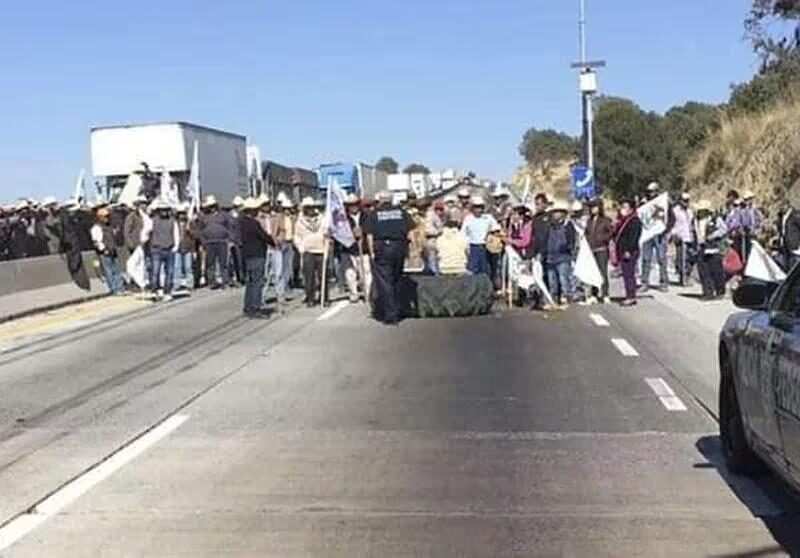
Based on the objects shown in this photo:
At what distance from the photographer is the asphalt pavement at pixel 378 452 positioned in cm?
712

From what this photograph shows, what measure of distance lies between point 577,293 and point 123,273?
1099cm

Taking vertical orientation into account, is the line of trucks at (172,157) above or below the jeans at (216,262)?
above

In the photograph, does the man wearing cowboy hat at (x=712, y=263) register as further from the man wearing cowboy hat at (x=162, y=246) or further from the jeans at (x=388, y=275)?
the man wearing cowboy hat at (x=162, y=246)

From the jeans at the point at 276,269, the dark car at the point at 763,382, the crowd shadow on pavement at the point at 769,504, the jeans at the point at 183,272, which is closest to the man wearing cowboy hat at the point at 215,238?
the jeans at the point at 183,272

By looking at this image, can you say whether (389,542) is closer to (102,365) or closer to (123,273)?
(102,365)

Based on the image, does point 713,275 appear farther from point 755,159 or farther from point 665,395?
point 755,159

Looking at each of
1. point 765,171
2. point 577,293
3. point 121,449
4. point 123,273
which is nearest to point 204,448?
point 121,449

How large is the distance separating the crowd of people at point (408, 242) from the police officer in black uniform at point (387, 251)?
91 millimetres

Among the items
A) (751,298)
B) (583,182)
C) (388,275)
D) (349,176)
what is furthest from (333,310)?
(349,176)

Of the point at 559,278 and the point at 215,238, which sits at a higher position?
the point at 215,238

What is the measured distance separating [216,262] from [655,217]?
8.98m

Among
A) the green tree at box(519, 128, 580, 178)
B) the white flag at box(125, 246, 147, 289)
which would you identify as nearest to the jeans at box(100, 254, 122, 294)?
the white flag at box(125, 246, 147, 289)

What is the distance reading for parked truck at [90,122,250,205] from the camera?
3650 centimetres

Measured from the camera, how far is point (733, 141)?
42969mm
